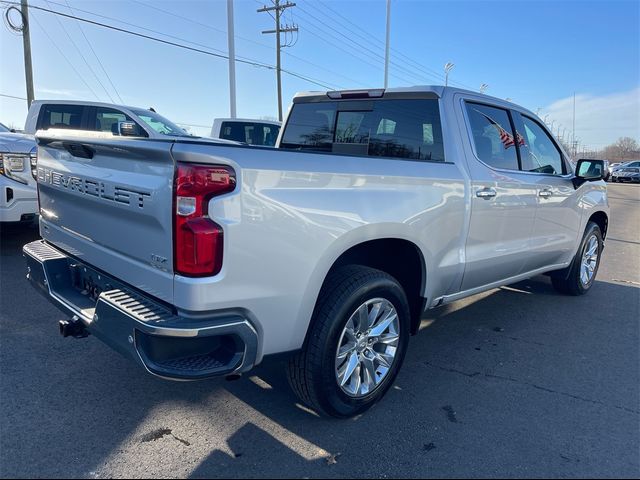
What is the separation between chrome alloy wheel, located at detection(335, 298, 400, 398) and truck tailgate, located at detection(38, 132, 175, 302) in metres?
1.10

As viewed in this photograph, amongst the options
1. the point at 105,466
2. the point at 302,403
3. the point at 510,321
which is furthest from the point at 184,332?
the point at 510,321

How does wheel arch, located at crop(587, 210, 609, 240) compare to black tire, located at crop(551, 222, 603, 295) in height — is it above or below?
above

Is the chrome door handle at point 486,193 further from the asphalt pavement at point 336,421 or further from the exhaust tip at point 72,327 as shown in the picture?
the exhaust tip at point 72,327

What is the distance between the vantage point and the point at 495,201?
3.63 m

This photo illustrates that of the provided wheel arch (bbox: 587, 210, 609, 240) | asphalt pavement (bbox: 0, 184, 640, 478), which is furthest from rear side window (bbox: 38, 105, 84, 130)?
wheel arch (bbox: 587, 210, 609, 240)

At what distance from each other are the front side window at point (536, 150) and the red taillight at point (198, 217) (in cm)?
306

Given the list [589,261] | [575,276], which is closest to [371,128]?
[575,276]

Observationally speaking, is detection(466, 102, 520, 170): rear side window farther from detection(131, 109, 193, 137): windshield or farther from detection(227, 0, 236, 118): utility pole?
detection(227, 0, 236, 118): utility pole

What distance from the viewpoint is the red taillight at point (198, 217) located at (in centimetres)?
202

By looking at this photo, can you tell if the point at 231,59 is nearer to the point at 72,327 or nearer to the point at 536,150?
the point at 536,150

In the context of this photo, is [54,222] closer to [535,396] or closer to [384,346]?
[384,346]

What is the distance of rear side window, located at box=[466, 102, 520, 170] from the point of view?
3.64m

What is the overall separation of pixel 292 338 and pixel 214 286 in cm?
55

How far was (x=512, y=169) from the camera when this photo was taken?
3.95 m
